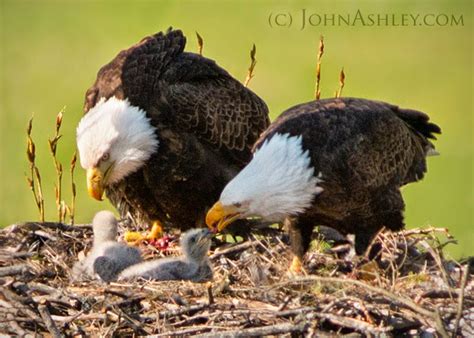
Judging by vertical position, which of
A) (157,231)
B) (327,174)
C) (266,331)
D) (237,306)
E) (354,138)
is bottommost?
(266,331)

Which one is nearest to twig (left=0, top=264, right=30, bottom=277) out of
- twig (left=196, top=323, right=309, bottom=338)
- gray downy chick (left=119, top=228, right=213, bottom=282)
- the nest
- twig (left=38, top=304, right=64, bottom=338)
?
the nest

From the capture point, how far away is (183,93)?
29.6 ft

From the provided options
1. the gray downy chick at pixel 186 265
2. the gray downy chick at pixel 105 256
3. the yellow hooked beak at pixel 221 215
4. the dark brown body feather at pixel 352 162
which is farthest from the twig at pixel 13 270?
the dark brown body feather at pixel 352 162

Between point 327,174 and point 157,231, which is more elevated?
point 327,174

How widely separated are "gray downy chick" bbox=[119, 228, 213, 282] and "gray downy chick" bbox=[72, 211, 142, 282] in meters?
0.09

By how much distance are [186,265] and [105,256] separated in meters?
0.44

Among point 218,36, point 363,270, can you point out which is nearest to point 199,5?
point 218,36

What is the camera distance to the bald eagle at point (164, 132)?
8766 millimetres

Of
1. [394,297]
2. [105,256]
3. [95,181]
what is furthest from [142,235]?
[394,297]

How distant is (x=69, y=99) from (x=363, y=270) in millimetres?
7538

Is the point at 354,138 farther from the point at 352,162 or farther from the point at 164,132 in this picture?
the point at 164,132

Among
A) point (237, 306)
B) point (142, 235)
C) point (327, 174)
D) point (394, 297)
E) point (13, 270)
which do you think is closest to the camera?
point (394, 297)

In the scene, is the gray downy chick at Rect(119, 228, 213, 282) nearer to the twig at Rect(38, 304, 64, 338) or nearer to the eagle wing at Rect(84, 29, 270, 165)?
the twig at Rect(38, 304, 64, 338)

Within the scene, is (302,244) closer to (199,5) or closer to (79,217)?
(79,217)
